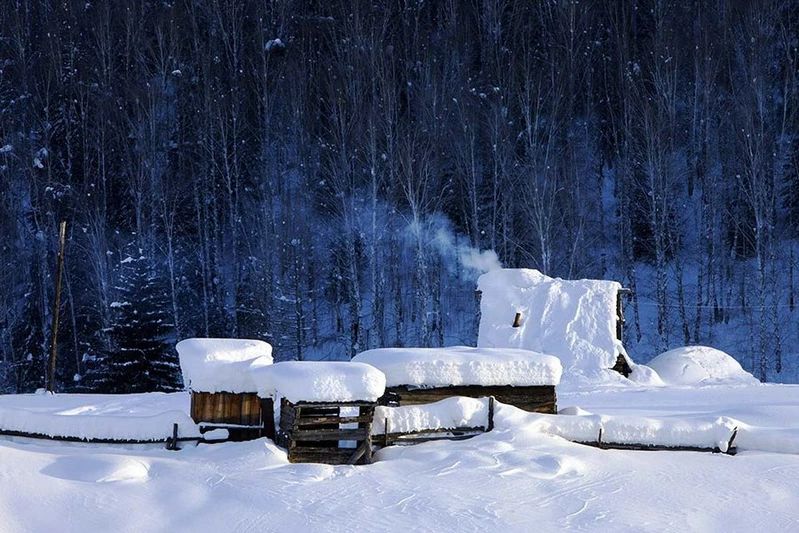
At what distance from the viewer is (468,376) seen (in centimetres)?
1388

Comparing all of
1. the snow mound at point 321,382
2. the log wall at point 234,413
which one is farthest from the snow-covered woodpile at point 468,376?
the log wall at point 234,413

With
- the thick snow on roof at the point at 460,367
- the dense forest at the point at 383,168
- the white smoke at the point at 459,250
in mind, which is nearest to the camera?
the thick snow on roof at the point at 460,367

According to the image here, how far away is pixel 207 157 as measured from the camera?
3891cm

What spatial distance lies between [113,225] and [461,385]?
28.8 meters

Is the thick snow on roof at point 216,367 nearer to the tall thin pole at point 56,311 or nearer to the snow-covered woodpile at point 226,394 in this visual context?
the snow-covered woodpile at point 226,394

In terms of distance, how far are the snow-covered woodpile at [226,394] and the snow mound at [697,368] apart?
1427 cm

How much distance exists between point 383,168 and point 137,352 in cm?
1320

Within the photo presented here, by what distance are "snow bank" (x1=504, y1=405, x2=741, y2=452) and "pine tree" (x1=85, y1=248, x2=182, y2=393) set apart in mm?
19003

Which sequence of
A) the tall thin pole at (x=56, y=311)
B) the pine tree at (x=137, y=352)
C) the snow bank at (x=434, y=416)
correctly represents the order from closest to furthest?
the snow bank at (x=434, y=416), the tall thin pole at (x=56, y=311), the pine tree at (x=137, y=352)

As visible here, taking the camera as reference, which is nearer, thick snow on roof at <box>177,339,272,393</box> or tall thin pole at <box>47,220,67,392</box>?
thick snow on roof at <box>177,339,272,393</box>

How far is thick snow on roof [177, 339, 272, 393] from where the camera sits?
12.4m

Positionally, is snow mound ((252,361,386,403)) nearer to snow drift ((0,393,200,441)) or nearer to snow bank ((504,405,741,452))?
snow drift ((0,393,200,441))

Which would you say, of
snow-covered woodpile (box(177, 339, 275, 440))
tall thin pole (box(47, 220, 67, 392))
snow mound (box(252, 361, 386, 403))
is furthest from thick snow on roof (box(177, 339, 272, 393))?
tall thin pole (box(47, 220, 67, 392))

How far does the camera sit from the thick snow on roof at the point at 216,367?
40.8ft
